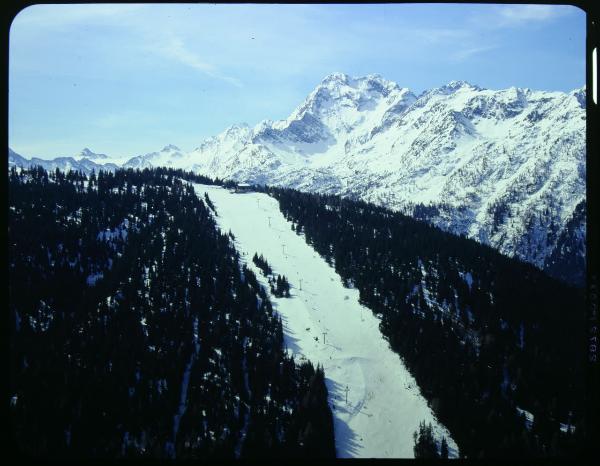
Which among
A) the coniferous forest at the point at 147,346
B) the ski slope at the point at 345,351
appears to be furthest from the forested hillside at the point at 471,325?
the coniferous forest at the point at 147,346

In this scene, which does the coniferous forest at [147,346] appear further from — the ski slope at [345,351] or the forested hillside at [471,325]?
the forested hillside at [471,325]

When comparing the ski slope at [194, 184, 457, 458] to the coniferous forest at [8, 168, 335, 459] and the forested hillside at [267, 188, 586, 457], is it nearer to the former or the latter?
the forested hillside at [267, 188, 586, 457]

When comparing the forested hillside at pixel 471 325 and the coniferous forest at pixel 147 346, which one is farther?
the forested hillside at pixel 471 325

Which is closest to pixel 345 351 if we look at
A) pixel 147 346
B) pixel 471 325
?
pixel 471 325

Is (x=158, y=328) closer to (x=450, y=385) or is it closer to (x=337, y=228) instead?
(x=450, y=385)

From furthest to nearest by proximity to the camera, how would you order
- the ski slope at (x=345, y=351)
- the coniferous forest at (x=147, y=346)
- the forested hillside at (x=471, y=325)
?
1. the forested hillside at (x=471, y=325)
2. the ski slope at (x=345, y=351)
3. the coniferous forest at (x=147, y=346)

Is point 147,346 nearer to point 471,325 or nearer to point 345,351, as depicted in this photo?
point 345,351

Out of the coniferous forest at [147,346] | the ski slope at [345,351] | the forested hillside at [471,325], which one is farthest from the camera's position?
the forested hillside at [471,325]
